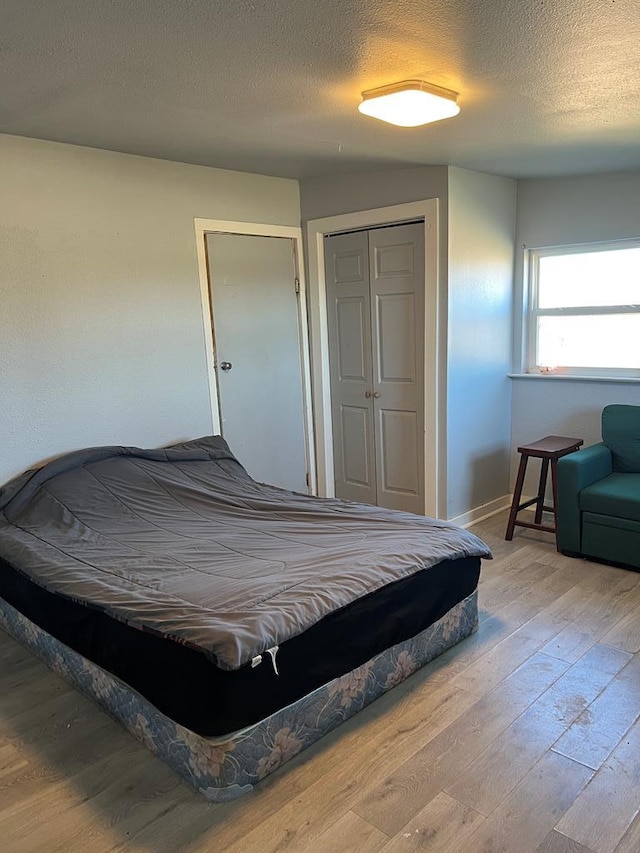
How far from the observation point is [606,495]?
3.34 meters

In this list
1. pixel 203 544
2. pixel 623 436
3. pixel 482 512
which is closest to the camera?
pixel 203 544

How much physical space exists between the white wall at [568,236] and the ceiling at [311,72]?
61 cm

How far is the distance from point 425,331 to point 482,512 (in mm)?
1363

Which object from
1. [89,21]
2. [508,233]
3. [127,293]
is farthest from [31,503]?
[508,233]

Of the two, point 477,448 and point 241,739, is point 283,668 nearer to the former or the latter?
point 241,739

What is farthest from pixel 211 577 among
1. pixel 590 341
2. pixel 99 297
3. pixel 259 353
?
pixel 590 341

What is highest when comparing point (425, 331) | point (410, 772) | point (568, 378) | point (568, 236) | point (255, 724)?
point (568, 236)

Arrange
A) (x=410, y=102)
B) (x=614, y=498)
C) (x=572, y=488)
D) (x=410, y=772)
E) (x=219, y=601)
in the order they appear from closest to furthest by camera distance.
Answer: (x=410, y=772) < (x=219, y=601) < (x=410, y=102) < (x=614, y=498) < (x=572, y=488)

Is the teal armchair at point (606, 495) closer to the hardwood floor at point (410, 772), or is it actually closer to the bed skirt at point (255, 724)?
the hardwood floor at point (410, 772)

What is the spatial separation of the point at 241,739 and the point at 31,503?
1769 millimetres

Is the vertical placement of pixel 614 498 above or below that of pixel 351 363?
below

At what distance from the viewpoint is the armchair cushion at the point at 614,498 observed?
3250mm

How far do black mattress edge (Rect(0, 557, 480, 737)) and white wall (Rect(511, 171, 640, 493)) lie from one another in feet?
6.66

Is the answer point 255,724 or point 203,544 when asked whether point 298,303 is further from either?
point 255,724
